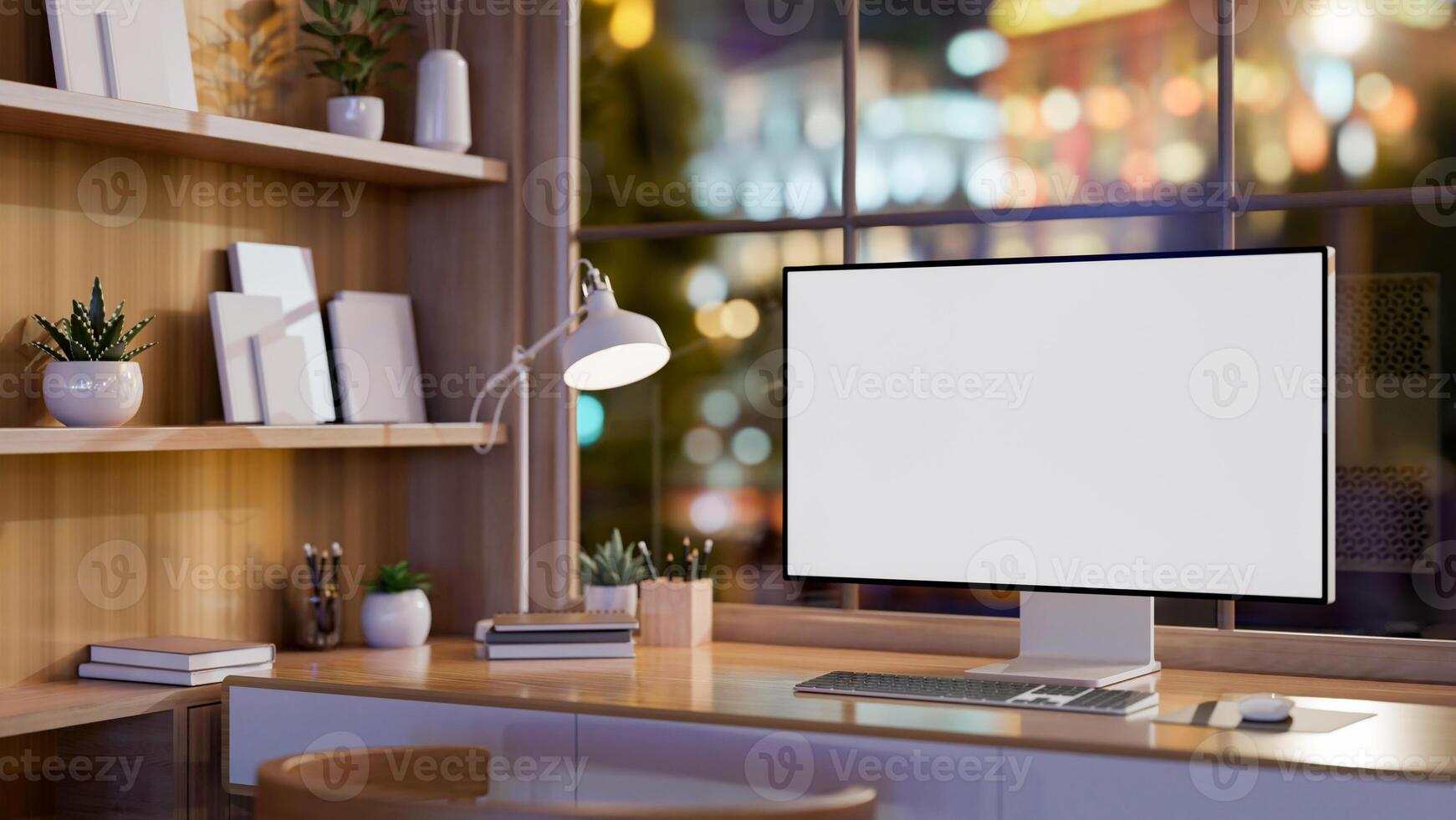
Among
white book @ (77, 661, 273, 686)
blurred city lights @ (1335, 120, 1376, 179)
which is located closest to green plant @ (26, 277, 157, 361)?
white book @ (77, 661, 273, 686)

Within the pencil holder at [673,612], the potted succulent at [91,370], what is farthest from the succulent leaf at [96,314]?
the pencil holder at [673,612]

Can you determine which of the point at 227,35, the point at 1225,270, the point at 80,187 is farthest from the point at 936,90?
the point at 80,187

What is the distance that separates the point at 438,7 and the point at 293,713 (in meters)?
1.43

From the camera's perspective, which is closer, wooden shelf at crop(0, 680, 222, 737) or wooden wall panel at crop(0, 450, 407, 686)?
wooden shelf at crop(0, 680, 222, 737)

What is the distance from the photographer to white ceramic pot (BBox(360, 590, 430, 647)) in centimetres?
272

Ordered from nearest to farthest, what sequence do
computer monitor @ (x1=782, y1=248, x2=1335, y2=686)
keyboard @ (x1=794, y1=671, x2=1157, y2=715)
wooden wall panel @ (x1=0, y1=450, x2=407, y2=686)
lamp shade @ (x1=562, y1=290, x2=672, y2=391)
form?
1. keyboard @ (x1=794, y1=671, x2=1157, y2=715)
2. computer monitor @ (x1=782, y1=248, x2=1335, y2=686)
3. wooden wall panel @ (x1=0, y1=450, x2=407, y2=686)
4. lamp shade @ (x1=562, y1=290, x2=672, y2=391)

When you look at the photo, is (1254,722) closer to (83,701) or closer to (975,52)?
(975,52)

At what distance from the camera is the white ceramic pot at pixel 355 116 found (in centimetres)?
274

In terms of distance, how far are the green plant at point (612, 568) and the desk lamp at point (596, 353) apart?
0.45 ft

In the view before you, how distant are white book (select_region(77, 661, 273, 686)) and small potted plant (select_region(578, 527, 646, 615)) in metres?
0.61

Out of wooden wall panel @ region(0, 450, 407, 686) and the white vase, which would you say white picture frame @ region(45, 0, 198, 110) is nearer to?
the white vase

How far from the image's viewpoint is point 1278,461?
2129 millimetres

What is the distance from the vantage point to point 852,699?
2.09 m

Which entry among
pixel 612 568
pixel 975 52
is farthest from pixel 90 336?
pixel 975 52
